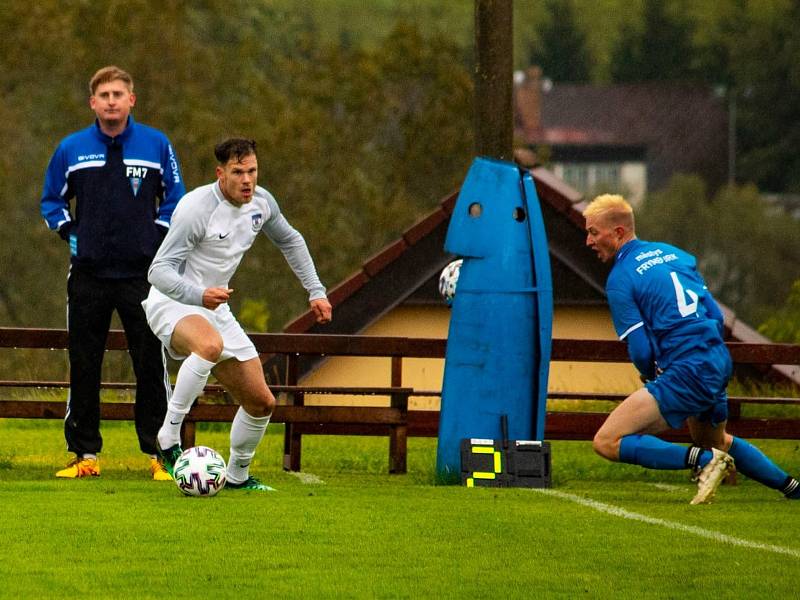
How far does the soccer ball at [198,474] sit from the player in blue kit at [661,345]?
213 centimetres

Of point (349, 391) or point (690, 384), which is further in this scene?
point (349, 391)

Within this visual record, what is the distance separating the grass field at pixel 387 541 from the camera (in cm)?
729

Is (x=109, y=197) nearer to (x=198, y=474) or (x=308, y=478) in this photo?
(x=198, y=474)

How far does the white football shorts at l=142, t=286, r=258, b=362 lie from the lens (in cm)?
1049

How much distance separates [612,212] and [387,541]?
2.75 meters

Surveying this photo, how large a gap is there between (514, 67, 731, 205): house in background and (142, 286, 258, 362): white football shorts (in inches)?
4405

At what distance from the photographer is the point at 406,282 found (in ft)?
71.5

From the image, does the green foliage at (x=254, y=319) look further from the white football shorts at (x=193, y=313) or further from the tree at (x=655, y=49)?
the tree at (x=655, y=49)

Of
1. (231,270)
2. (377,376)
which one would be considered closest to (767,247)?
(377,376)

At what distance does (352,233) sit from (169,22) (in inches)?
334

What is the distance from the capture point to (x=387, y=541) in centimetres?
847

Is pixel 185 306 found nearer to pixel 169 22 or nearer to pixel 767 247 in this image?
pixel 169 22

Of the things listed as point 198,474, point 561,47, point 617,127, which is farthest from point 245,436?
point 561,47

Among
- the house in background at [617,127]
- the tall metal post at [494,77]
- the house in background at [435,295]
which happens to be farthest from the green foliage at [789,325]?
the house in background at [617,127]
